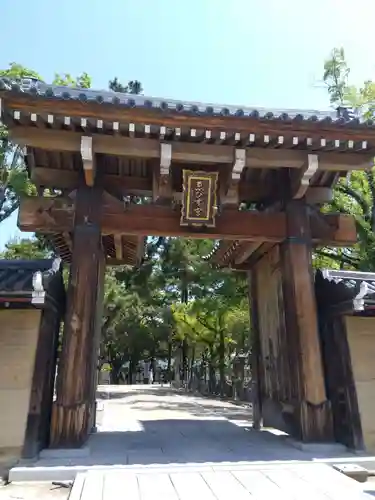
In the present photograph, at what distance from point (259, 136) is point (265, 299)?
369 centimetres

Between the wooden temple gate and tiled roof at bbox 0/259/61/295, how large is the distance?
48cm

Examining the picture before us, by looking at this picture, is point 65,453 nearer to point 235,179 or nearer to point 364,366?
point 364,366

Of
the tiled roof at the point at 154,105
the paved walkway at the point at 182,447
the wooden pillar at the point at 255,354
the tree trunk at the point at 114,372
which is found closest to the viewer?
the paved walkway at the point at 182,447

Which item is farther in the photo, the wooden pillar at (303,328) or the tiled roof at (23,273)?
the wooden pillar at (303,328)

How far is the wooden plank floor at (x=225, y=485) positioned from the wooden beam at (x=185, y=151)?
4.35m

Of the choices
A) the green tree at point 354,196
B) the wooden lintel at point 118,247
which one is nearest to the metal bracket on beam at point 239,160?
the wooden lintel at point 118,247

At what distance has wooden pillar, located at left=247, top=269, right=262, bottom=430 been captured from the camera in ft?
28.5

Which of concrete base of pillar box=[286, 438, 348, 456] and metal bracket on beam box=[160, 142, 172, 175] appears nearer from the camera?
concrete base of pillar box=[286, 438, 348, 456]

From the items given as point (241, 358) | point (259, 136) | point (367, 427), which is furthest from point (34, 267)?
point (241, 358)

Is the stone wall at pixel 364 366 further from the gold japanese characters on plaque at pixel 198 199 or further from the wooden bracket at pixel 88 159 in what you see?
the wooden bracket at pixel 88 159

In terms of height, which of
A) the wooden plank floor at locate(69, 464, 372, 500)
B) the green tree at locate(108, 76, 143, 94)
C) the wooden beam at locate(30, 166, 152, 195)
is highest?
the green tree at locate(108, 76, 143, 94)

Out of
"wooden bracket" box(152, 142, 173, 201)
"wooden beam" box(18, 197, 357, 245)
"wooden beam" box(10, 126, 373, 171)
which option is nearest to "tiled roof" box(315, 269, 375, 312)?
"wooden beam" box(18, 197, 357, 245)

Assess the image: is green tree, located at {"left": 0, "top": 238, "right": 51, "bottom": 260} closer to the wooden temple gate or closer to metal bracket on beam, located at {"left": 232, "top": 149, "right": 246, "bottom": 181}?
the wooden temple gate

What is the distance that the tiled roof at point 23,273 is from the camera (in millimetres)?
5641
